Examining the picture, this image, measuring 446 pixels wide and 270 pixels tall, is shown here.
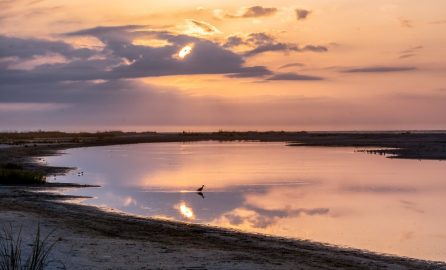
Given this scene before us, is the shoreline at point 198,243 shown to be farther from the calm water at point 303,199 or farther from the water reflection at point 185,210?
the water reflection at point 185,210

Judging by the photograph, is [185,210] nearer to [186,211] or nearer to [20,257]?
[186,211]

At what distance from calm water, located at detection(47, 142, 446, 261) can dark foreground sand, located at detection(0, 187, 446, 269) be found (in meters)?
2.32

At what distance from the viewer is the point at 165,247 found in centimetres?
1522

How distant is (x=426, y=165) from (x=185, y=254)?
40.5 meters

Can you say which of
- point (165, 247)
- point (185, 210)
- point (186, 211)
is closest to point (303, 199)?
point (185, 210)

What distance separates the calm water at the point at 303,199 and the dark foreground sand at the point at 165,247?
2319 mm

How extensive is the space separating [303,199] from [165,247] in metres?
15.4

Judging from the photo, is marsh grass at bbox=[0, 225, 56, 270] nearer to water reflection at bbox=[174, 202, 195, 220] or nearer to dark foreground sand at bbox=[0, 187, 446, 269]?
dark foreground sand at bbox=[0, 187, 446, 269]

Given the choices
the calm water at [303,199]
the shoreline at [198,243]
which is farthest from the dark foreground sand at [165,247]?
the calm water at [303,199]

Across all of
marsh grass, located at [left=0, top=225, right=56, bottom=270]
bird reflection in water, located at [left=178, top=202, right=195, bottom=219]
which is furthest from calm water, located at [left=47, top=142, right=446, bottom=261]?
marsh grass, located at [left=0, top=225, right=56, bottom=270]

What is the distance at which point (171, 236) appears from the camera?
686 inches

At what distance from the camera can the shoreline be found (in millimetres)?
13867

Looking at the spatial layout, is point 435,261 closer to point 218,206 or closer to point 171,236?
point 171,236

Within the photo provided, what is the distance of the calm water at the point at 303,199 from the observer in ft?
66.3
